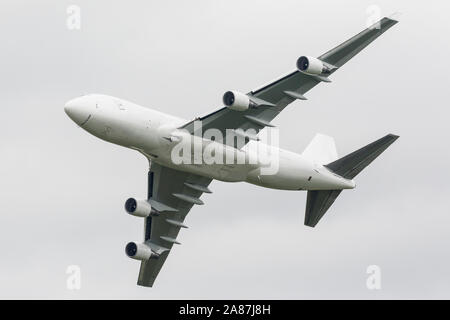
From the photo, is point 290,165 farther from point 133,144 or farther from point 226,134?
point 133,144

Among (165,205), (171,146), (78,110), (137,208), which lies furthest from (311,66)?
(165,205)

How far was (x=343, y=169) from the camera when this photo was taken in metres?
96.8

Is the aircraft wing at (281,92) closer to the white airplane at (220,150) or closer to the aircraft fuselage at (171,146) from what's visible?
the white airplane at (220,150)

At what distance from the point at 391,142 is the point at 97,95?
72.4 ft

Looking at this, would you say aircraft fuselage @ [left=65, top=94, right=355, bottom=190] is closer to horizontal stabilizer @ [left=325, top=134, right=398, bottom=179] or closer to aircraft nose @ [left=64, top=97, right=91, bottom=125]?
aircraft nose @ [left=64, top=97, right=91, bottom=125]

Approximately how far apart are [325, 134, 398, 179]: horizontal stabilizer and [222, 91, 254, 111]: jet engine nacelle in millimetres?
12710

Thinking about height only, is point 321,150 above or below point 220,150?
above

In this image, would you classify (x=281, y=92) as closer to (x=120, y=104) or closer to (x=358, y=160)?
(x=120, y=104)

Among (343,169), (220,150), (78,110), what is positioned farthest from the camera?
(343,169)

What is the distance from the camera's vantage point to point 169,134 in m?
87.9

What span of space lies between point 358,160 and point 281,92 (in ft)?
37.1

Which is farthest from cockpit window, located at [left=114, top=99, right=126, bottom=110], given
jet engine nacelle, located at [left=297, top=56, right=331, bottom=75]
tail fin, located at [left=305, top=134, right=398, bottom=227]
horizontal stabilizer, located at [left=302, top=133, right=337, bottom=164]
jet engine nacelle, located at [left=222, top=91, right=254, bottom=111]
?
tail fin, located at [left=305, top=134, right=398, bottom=227]

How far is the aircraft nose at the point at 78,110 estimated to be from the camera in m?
85.7

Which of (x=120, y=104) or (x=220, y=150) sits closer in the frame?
(x=120, y=104)
